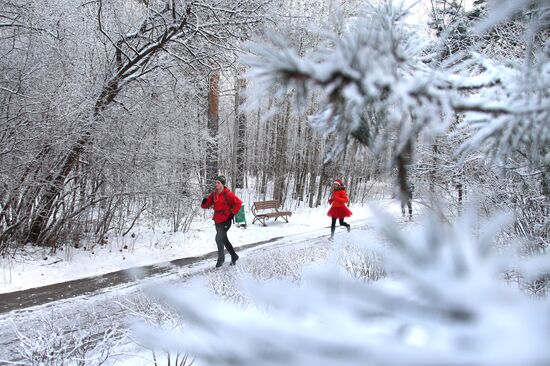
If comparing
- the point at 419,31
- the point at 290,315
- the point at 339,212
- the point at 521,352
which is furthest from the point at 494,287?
the point at 339,212

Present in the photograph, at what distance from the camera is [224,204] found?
7.09 meters

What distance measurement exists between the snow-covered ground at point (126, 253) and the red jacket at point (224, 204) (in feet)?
6.26

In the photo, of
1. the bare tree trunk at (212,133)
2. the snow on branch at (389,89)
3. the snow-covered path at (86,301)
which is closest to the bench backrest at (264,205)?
the bare tree trunk at (212,133)

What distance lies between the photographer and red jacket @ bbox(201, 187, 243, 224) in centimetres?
704

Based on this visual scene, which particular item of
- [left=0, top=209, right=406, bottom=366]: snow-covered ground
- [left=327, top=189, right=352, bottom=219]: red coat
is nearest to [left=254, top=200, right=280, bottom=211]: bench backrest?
[left=327, top=189, right=352, bottom=219]: red coat

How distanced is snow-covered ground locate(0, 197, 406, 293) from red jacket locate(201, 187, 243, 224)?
75.1 inches

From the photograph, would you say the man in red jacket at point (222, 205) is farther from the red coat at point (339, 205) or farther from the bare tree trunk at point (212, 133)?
the red coat at point (339, 205)

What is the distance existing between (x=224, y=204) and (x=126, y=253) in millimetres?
2819

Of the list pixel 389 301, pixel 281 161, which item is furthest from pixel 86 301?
pixel 281 161

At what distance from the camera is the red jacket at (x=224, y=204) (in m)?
7.04

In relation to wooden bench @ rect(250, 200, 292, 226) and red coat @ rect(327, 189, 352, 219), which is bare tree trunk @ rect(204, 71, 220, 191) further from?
red coat @ rect(327, 189, 352, 219)

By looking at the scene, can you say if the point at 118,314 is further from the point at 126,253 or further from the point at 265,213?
the point at 265,213

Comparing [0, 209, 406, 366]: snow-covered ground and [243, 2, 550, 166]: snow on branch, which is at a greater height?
[243, 2, 550, 166]: snow on branch

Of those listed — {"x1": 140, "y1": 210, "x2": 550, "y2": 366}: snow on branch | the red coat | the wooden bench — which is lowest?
the wooden bench
